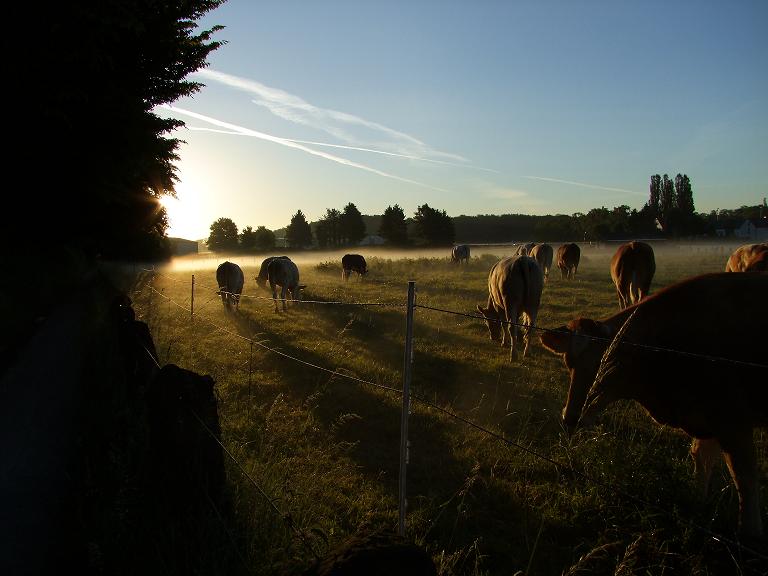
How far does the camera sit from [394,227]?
71.7 meters

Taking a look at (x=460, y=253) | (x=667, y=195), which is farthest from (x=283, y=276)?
(x=667, y=195)

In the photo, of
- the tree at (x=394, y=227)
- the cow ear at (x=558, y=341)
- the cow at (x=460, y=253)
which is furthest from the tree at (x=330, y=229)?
the cow ear at (x=558, y=341)

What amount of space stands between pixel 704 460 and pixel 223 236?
300 ft

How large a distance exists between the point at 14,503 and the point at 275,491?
1.81 m

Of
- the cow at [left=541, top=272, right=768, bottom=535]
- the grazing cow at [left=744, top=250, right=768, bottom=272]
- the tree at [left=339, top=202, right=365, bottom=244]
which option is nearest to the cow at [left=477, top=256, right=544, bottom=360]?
the grazing cow at [left=744, top=250, right=768, bottom=272]

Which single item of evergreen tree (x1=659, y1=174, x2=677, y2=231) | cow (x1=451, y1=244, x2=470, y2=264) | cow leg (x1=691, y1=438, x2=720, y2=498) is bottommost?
cow leg (x1=691, y1=438, x2=720, y2=498)

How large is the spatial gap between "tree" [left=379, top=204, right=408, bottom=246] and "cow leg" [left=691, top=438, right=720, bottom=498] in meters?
68.0

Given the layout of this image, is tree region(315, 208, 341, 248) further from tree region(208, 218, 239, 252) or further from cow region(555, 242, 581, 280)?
cow region(555, 242, 581, 280)

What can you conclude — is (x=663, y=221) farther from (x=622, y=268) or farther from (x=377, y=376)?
(x=377, y=376)

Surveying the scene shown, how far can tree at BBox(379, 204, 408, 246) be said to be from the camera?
71.6 metres

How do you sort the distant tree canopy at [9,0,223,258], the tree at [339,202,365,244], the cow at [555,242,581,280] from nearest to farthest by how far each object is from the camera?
the distant tree canopy at [9,0,223,258], the cow at [555,242,581,280], the tree at [339,202,365,244]

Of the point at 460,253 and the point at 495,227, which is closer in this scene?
the point at 460,253

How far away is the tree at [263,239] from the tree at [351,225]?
1269 cm

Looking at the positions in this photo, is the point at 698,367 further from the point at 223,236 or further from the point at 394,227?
the point at 223,236
